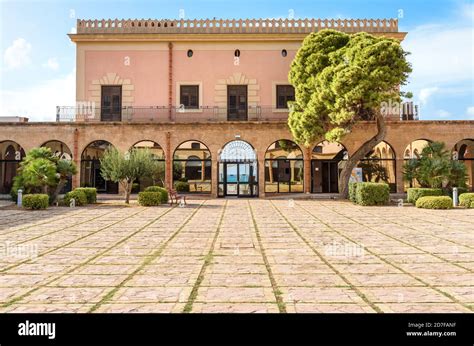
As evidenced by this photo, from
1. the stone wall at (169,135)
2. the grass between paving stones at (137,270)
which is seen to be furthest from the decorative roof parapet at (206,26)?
the grass between paving stones at (137,270)

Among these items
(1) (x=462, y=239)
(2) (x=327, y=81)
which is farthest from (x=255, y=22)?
(1) (x=462, y=239)

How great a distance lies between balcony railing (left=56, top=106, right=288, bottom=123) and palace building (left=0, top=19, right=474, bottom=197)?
0.06 metres

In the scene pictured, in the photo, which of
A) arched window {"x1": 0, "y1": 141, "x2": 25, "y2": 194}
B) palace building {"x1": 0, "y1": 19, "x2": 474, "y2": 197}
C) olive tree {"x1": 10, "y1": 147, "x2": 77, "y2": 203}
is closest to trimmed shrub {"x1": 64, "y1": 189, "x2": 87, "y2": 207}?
olive tree {"x1": 10, "y1": 147, "x2": 77, "y2": 203}

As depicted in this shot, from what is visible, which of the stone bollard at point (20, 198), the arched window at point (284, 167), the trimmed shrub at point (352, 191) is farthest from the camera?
the arched window at point (284, 167)

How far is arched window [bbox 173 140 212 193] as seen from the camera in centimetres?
2405

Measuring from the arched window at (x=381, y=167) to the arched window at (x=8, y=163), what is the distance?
2146 centimetres

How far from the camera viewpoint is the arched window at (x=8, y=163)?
83.0 feet

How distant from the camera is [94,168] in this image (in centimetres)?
2452

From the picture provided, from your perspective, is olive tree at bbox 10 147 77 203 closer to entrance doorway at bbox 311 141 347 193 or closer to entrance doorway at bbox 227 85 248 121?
entrance doorway at bbox 227 85 248 121

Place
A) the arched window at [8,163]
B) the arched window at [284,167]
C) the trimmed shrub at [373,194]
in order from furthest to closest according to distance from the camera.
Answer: the arched window at [8,163]
the arched window at [284,167]
the trimmed shrub at [373,194]

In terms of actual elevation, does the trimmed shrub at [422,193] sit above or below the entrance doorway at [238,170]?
below

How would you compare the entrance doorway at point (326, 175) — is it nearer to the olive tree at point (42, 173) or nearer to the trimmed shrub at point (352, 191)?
the trimmed shrub at point (352, 191)

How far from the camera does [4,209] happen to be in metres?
16.7

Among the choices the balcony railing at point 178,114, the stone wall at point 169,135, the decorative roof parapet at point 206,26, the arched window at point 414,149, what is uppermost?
the decorative roof parapet at point 206,26
